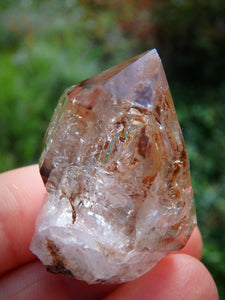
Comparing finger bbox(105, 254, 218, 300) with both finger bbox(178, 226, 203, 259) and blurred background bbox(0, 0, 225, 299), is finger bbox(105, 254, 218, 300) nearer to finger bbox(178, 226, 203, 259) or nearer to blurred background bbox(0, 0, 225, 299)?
finger bbox(178, 226, 203, 259)

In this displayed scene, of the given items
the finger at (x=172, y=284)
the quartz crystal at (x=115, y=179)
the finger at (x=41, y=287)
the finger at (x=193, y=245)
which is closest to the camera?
the quartz crystal at (x=115, y=179)

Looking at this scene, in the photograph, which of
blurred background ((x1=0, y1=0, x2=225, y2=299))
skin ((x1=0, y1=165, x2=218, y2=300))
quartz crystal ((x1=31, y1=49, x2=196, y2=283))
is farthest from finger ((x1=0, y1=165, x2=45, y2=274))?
blurred background ((x1=0, y1=0, x2=225, y2=299))

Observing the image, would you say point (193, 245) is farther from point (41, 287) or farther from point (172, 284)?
point (41, 287)

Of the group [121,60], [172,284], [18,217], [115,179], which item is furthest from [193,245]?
[121,60]

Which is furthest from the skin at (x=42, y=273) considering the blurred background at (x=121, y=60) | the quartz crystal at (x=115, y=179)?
the blurred background at (x=121, y=60)

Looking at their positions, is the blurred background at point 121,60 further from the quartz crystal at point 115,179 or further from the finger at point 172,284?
the quartz crystal at point 115,179

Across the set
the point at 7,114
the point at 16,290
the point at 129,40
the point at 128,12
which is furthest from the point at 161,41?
the point at 16,290
